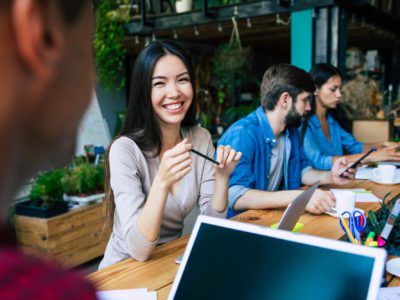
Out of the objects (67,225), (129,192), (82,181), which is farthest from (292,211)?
(82,181)

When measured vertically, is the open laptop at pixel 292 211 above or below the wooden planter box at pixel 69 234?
above

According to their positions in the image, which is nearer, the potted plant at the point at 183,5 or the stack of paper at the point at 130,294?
the stack of paper at the point at 130,294

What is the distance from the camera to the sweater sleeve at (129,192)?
129 centimetres

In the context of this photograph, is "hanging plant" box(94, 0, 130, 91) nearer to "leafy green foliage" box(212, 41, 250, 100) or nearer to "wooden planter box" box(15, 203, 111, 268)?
"leafy green foliage" box(212, 41, 250, 100)

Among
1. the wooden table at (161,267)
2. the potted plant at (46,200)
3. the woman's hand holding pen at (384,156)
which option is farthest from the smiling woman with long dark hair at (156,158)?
the potted plant at (46,200)

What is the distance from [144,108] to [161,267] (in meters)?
0.70

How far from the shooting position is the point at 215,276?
807mm

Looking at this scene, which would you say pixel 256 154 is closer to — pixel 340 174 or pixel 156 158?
pixel 340 174

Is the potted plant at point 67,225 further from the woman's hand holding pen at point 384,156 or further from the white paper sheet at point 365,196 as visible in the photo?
the woman's hand holding pen at point 384,156

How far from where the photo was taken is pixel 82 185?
11.5 feet

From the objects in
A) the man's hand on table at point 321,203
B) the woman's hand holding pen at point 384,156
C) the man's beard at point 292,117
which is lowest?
the man's hand on table at point 321,203

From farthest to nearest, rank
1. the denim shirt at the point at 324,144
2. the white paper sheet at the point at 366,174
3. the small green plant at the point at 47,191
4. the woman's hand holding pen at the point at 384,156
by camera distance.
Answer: the small green plant at the point at 47,191 < the denim shirt at the point at 324,144 < the woman's hand holding pen at the point at 384,156 < the white paper sheet at the point at 366,174

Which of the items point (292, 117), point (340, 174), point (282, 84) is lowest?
point (340, 174)

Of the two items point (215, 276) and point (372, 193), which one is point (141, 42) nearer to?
point (372, 193)
